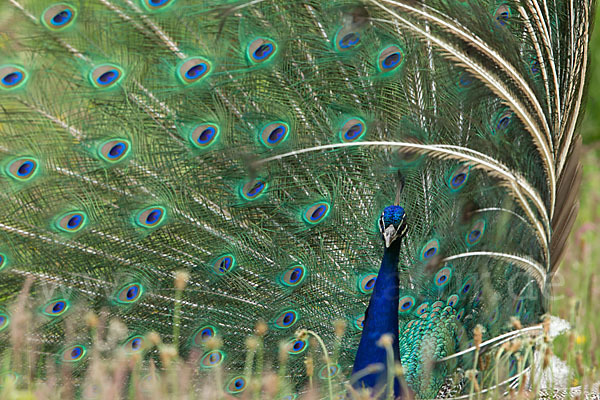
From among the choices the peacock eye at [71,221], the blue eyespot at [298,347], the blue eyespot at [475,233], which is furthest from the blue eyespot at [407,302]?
the peacock eye at [71,221]

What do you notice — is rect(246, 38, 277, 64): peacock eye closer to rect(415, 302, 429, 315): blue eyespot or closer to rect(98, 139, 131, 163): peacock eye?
rect(98, 139, 131, 163): peacock eye

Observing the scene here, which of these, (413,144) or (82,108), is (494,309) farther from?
(82,108)

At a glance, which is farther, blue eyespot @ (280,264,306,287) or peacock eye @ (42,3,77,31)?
blue eyespot @ (280,264,306,287)

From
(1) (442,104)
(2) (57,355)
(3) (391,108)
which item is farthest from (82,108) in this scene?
(1) (442,104)

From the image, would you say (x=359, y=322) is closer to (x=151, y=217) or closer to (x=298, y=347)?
(x=298, y=347)

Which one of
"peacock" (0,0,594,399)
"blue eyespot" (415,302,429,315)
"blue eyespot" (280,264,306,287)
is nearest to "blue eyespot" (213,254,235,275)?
"peacock" (0,0,594,399)

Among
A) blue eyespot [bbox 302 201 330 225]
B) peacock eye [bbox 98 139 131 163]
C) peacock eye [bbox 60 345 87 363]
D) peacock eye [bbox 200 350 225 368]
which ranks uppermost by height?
peacock eye [bbox 98 139 131 163]
